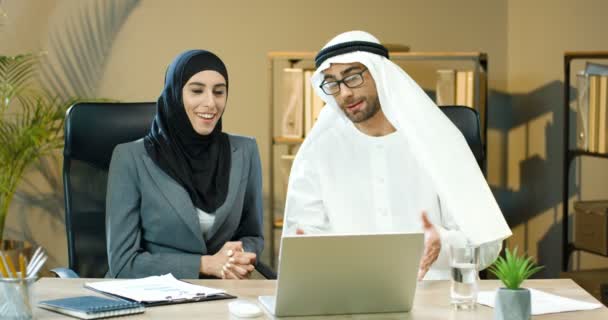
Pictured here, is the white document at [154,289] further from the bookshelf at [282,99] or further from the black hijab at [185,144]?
the bookshelf at [282,99]

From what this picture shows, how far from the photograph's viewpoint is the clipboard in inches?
83.3

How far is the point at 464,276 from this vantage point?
2.05 m

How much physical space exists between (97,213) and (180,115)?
0.43 metres

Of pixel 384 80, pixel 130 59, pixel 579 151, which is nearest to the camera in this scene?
pixel 384 80

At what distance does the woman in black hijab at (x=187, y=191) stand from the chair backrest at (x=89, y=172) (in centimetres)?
12

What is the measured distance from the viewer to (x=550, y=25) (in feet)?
15.2

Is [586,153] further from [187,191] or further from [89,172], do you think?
[89,172]

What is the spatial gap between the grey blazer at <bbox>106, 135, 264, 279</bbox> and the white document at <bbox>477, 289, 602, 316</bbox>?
39.4 inches

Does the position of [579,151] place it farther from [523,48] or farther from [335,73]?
[335,73]

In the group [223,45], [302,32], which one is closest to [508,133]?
[302,32]

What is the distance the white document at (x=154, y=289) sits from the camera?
2.14 metres

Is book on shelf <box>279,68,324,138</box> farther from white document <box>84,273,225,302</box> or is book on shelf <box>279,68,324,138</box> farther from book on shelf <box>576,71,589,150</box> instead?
white document <box>84,273,225,302</box>

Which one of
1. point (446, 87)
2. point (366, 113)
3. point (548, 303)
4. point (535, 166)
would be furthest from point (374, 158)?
point (535, 166)

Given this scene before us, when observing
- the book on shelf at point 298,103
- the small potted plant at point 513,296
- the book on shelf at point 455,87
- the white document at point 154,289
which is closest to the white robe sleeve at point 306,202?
the white document at point 154,289
